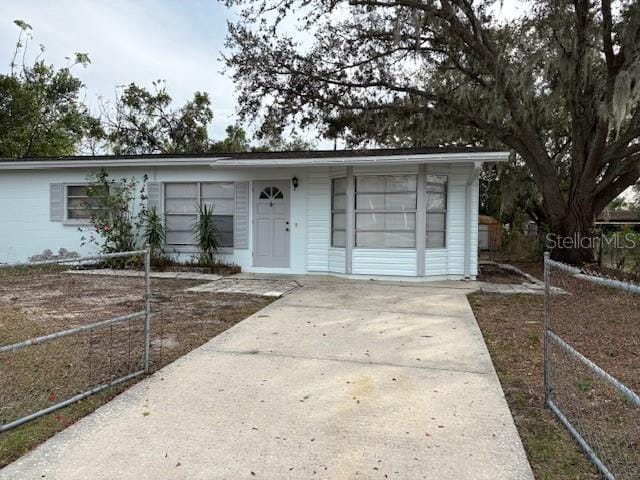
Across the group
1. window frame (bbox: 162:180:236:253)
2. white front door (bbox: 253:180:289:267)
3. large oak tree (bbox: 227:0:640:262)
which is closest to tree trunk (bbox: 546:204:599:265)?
large oak tree (bbox: 227:0:640:262)

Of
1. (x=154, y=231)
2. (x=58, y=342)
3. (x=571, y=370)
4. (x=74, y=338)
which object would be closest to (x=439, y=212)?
(x=571, y=370)

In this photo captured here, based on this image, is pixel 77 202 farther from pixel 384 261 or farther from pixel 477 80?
pixel 477 80

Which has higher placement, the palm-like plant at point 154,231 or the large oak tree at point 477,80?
the large oak tree at point 477,80

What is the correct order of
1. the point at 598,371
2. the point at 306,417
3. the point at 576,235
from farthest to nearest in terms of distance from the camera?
the point at 576,235
the point at 306,417
the point at 598,371

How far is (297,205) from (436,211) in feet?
9.44

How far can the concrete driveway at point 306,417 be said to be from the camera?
2299 mm

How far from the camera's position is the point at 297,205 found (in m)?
9.60

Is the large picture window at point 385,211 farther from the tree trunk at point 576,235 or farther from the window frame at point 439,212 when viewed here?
the tree trunk at point 576,235

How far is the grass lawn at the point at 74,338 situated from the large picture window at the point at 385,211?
316cm

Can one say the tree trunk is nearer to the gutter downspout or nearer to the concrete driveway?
the gutter downspout

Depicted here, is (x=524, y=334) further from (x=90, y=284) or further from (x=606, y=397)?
(x=90, y=284)

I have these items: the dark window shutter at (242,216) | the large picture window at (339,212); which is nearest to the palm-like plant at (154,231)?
the dark window shutter at (242,216)

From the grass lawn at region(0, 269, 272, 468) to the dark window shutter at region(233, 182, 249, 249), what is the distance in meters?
3.39

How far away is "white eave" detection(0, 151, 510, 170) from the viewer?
8.07 metres
